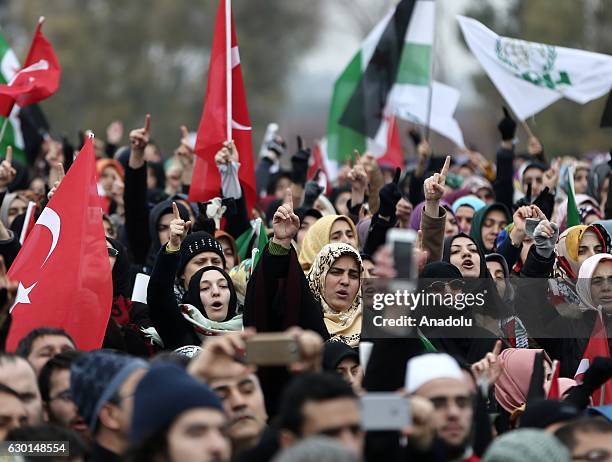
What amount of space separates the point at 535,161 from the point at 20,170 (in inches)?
163

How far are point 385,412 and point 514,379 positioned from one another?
2676 mm

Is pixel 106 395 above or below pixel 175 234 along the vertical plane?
below

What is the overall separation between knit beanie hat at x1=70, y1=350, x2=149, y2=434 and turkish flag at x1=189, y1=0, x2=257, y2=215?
13.7 feet

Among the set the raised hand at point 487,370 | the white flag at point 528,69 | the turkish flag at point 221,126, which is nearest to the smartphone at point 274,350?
the raised hand at point 487,370

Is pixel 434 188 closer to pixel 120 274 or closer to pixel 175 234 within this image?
pixel 175 234

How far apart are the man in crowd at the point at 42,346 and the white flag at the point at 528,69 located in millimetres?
5787

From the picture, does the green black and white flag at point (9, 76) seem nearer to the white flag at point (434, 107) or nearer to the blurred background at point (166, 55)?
the white flag at point (434, 107)

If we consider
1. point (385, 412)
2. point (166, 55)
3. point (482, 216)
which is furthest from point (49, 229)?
point (166, 55)

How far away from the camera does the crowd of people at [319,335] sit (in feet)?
16.7

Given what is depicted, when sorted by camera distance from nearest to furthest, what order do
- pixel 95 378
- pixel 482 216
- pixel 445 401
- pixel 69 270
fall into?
pixel 445 401 → pixel 95 378 → pixel 69 270 → pixel 482 216

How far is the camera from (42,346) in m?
6.50

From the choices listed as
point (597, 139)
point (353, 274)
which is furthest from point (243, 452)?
point (597, 139)

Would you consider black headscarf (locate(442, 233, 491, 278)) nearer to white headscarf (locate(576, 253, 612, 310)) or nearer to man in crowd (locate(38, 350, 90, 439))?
white headscarf (locate(576, 253, 612, 310))

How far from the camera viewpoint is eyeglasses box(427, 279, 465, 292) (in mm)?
7357
